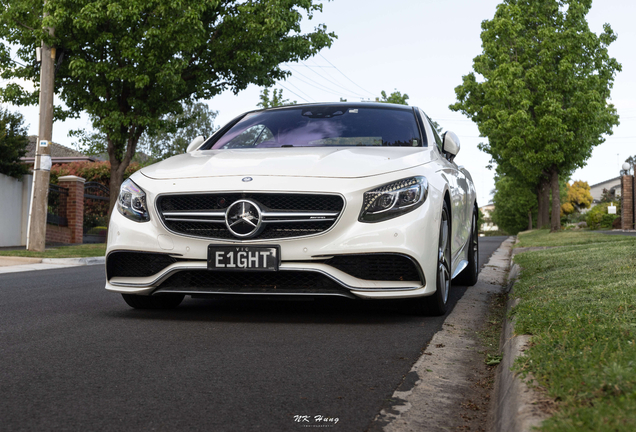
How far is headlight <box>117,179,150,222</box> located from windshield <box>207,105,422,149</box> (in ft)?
4.15

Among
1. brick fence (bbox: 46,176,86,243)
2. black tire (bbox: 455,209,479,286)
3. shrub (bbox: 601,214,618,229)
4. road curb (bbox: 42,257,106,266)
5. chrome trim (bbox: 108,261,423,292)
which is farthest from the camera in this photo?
shrub (bbox: 601,214,618,229)

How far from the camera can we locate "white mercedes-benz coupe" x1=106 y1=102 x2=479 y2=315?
4.32m

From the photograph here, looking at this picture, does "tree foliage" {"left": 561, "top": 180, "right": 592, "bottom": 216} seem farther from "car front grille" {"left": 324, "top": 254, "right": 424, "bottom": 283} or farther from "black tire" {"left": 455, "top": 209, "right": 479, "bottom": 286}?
"car front grille" {"left": 324, "top": 254, "right": 424, "bottom": 283}

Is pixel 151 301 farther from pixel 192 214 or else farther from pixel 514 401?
pixel 514 401

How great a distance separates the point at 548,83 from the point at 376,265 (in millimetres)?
25843

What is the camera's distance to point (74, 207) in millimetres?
20938

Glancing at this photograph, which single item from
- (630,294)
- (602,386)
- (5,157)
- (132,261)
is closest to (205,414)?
(602,386)

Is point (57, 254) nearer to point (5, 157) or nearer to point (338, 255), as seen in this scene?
point (5, 157)

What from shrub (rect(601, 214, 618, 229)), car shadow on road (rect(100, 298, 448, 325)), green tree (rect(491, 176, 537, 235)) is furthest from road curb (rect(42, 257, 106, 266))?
green tree (rect(491, 176, 537, 235))

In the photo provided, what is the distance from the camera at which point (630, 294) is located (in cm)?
434

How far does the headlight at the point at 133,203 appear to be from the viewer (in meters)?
4.62

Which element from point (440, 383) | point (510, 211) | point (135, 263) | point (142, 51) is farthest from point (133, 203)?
point (510, 211)

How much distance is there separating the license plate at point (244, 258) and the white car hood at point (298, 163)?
509 mm

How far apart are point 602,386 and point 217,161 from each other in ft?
10.6
